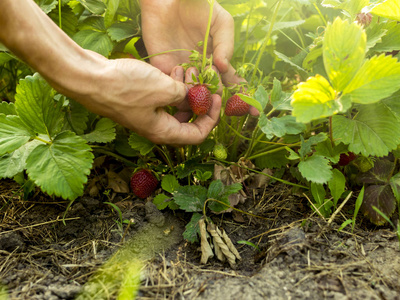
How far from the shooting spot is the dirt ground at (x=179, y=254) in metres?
1.00

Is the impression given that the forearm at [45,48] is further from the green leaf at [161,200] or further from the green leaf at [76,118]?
the green leaf at [161,200]

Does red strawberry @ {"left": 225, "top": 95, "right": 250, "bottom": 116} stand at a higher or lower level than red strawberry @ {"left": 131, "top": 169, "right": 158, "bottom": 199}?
higher

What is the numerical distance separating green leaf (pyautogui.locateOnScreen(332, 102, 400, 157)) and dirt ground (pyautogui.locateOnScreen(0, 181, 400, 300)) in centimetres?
→ 28

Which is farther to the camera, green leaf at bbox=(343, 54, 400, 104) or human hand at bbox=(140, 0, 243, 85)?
human hand at bbox=(140, 0, 243, 85)

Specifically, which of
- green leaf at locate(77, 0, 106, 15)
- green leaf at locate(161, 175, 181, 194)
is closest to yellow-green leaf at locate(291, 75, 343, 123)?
green leaf at locate(161, 175, 181, 194)

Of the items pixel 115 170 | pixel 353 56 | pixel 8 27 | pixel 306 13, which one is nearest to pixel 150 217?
pixel 115 170

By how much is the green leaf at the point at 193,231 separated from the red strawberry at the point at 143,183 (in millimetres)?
298

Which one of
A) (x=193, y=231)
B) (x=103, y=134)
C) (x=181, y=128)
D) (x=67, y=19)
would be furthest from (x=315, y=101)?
(x=67, y=19)

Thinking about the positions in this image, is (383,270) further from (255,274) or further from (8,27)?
Answer: (8,27)

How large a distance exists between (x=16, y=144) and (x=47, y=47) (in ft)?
1.23

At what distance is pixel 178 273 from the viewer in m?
1.13

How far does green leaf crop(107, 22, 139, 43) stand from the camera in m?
1.52

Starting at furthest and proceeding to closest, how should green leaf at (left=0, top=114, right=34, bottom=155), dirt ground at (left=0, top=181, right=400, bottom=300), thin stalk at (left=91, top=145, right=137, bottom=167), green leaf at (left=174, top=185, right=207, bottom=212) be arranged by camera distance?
thin stalk at (left=91, top=145, right=137, bottom=167), green leaf at (left=174, top=185, right=207, bottom=212), green leaf at (left=0, top=114, right=34, bottom=155), dirt ground at (left=0, top=181, right=400, bottom=300)

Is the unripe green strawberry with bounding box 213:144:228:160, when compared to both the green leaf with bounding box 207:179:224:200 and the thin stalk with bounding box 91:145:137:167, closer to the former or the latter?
the green leaf with bounding box 207:179:224:200
